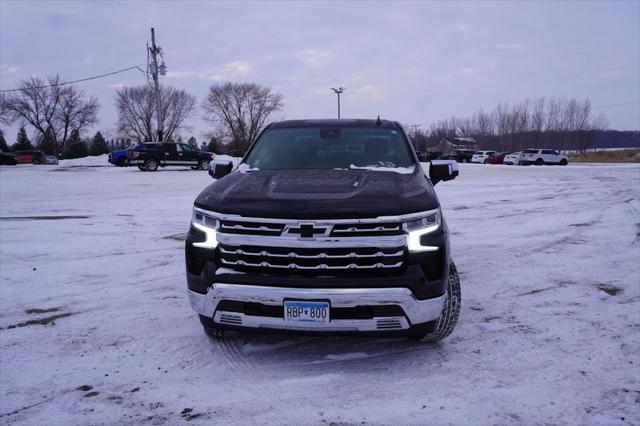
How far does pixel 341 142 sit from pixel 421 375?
2.40m

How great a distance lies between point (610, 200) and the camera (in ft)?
41.3

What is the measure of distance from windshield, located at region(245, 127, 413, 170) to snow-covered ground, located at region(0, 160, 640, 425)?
5.18 feet

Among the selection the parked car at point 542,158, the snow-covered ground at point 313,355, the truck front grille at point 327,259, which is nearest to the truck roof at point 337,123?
the snow-covered ground at point 313,355

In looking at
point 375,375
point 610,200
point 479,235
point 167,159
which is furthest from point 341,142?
point 167,159

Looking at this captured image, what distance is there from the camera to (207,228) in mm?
3213

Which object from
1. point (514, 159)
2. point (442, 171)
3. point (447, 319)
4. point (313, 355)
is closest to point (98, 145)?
point (514, 159)

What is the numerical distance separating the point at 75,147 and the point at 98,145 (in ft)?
37.2

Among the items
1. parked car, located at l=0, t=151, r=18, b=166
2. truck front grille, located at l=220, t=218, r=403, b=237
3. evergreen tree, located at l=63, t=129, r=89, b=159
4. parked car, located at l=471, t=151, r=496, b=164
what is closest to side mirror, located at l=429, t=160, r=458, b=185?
truck front grille, located at l=220, t=218, r=403, b=237

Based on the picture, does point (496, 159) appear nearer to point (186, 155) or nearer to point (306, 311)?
point (186, 155)

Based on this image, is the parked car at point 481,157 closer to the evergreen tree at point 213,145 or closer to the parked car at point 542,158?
the parked car at point 542,158

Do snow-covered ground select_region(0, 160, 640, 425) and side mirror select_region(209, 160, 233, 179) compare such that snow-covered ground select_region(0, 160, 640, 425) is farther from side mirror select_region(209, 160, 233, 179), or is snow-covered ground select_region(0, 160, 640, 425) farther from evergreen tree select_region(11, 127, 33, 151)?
evergreen tree select_region(11, 127, 33, 151)

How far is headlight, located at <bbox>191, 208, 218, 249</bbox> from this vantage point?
316 cm

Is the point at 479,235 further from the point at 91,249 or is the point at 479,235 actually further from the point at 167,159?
the point at 167,159

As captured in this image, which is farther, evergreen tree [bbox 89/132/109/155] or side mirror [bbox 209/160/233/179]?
evergreen tree [bbox 89/132/109/155]
